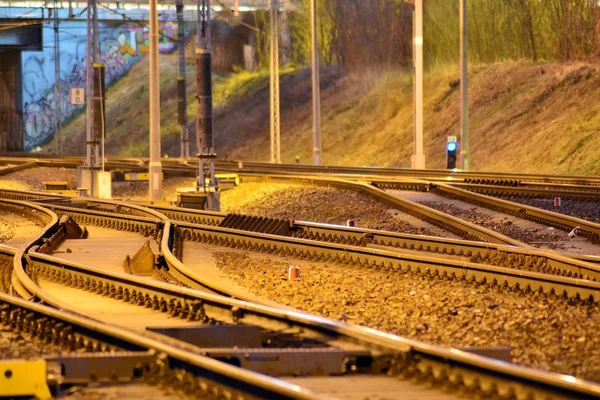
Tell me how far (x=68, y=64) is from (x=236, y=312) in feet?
292

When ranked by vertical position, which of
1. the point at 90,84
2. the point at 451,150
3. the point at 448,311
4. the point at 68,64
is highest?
the point at 68,64

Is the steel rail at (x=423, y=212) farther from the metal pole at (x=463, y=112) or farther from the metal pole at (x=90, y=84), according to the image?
the metal pole at (x=463, y=112)

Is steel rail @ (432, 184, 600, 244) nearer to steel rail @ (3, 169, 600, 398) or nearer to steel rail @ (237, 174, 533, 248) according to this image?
steel rail @ (237, 174, 533, 248)

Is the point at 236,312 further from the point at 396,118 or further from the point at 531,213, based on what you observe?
the point at 396,118

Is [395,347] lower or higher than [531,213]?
higher

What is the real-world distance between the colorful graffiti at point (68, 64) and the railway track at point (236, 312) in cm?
7969

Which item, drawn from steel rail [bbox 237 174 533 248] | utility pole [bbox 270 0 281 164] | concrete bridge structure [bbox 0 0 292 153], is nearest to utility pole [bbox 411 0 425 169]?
steel rail [bbox 237 174 533 248]

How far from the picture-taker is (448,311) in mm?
12766

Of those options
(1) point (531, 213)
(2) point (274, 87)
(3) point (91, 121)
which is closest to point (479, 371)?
(1) point (531, 213)

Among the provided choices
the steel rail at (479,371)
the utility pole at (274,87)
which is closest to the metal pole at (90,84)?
the utility pole at (274,87)

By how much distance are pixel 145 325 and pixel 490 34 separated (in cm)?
4954

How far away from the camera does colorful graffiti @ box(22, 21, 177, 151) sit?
95.8 meters

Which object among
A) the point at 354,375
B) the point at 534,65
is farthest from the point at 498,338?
the point at 534,65

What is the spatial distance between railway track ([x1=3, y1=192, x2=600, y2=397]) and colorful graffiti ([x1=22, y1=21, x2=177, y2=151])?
79.7 meters
